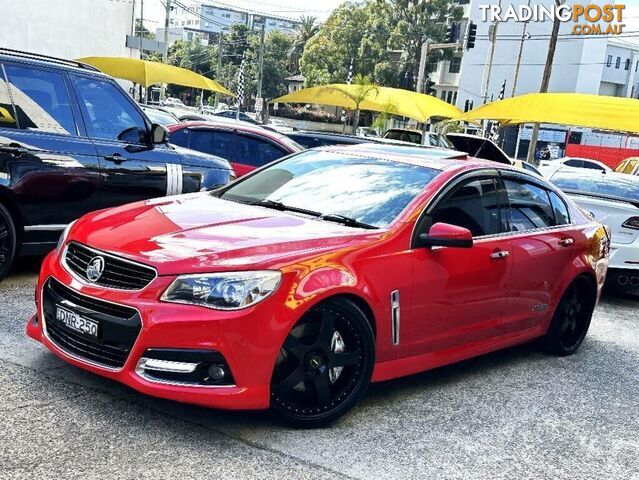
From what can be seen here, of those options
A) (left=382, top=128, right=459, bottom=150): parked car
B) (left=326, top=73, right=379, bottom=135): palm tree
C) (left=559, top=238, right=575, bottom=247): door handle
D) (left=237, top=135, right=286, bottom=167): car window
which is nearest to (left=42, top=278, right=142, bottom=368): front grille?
(left=559, top=238, right=575, bottom=247): door handle

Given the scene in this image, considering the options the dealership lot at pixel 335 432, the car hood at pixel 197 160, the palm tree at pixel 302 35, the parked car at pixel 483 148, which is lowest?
the dealership lot at pixel 335 432

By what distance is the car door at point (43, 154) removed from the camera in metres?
6.25

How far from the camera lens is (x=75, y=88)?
679 centimetres

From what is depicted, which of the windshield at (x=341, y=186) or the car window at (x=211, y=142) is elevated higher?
the windshield at (x=341, y=186)

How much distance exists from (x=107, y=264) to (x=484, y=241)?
2459 mm

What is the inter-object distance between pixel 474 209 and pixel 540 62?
5833cm

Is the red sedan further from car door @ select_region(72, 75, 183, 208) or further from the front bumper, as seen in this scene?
car door @ select_region(72, 75, 183, 208)

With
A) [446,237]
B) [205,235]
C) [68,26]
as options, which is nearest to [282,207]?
[205,235]

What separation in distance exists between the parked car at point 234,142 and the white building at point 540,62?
48343mm

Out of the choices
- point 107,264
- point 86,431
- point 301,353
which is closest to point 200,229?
point 107,264

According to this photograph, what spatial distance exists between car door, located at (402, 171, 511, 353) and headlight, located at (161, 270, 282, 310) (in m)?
1.14

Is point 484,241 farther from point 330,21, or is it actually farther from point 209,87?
point 330,21

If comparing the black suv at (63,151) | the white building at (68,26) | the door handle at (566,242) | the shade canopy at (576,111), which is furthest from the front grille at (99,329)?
the white building at (68,26)

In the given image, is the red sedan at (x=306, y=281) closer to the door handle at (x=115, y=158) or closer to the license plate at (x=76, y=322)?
the license plate at (x=76, y=322)
